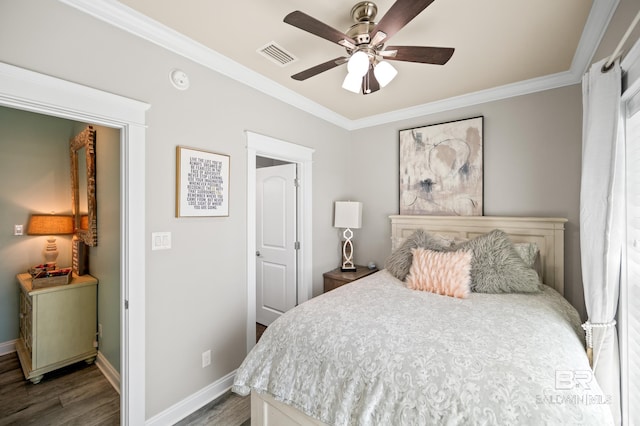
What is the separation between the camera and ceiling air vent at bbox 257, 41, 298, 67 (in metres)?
1.97

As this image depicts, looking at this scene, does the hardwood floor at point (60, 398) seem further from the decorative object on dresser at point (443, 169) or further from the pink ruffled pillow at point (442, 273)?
the decorative object on dresser at point (443, 169)

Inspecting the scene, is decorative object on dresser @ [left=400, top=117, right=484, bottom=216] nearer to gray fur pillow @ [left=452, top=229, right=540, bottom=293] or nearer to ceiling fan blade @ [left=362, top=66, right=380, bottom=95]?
gray fur pillow @ [left=452, top=229, right=540, bottom=293]

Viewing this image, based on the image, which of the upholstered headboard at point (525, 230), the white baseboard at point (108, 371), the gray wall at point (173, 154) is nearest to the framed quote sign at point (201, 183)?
the gray wall at point (173, 154)

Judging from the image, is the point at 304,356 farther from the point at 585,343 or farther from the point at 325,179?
the point at 325,179

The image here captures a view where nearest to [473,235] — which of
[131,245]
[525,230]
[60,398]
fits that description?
[525,230]

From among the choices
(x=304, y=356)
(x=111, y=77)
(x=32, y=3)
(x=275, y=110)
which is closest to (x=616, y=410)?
(x=304, y=356)

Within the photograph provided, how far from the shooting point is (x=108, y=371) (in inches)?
95.1

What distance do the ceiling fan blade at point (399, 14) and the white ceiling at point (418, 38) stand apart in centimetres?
34

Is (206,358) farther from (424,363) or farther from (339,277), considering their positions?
(424,363)

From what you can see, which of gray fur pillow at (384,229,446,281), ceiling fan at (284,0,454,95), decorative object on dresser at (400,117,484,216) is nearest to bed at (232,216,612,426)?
gray fur pillow at (384,229,446,281)

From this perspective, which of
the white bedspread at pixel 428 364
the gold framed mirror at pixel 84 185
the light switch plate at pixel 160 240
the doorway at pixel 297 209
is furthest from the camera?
the gold framed mirror at pixel 84 185

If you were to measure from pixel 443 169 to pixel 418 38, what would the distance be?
1488 millimetres

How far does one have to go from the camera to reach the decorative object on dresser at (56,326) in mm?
2305

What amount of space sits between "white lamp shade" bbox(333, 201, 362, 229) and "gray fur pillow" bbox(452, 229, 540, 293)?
129 centimetres
